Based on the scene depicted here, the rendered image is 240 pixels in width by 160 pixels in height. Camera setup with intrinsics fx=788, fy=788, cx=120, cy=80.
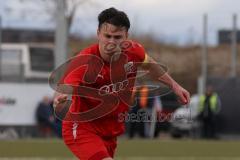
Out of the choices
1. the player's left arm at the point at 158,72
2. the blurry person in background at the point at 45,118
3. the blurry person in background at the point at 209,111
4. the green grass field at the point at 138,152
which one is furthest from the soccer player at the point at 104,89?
the blurry person in background at the point at 209,111

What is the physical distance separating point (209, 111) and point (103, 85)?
20.2 m

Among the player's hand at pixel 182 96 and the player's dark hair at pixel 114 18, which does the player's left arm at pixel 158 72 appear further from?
the player's dark hair at pixel 114 18

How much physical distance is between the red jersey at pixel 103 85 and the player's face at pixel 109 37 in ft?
0.43

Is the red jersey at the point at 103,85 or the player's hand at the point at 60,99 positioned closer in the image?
the player's hand at the point at 60,99

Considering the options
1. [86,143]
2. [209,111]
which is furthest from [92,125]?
[209,111]

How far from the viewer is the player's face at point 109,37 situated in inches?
295

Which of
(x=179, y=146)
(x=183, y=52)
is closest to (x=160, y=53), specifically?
(x=183, y=52)

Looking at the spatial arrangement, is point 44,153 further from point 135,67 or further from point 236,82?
point 236,82

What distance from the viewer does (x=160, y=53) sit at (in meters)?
54.7

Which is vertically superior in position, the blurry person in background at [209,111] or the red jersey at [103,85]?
the red jersey at [103,85]

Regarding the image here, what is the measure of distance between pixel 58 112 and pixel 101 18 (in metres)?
→ 1.00

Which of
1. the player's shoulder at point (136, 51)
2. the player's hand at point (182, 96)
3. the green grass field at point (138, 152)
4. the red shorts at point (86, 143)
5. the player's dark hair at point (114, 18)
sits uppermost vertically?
the player's dark hair at point (114, 18)

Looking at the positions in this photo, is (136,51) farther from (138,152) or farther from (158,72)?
(138,152)

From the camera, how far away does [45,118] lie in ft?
88.6
